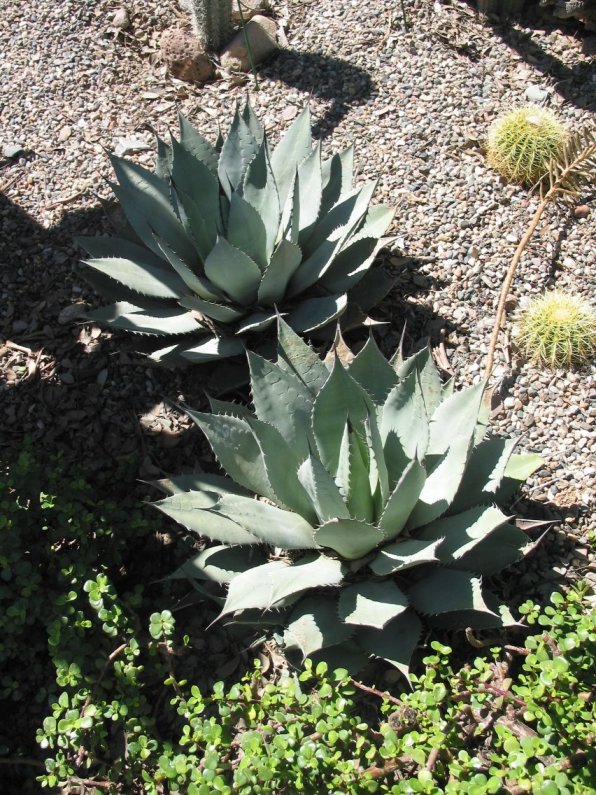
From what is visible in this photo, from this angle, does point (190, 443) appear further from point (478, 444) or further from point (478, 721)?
point (478, 721)

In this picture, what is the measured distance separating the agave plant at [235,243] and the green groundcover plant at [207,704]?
0.78m

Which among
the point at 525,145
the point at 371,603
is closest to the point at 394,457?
the point at 371,603

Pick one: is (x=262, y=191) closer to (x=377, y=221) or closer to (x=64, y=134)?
(x=377, y=221)

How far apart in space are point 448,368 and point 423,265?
22.3 inches

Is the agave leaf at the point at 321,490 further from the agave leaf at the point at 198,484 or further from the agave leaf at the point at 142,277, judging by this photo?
the agave leaf at the point at 142,277

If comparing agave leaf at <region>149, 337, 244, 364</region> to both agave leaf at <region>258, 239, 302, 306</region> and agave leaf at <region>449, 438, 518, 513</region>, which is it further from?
agave leaf at <region>449, 438, 518, 513</region>

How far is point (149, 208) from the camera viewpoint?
3.04 metres

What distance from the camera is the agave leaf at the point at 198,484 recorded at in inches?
101

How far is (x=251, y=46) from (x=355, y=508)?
3.08 meters

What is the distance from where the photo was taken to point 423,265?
3393mm

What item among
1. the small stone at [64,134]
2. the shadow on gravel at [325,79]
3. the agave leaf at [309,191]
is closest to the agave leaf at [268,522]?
the agave leaf at [309,191]

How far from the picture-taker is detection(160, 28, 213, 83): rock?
423 cm

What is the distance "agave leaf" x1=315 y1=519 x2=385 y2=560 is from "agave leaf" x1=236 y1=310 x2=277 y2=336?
3.21 ft

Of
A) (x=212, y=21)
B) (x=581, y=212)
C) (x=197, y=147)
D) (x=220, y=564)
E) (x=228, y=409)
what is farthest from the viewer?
(x=212, y=21)
